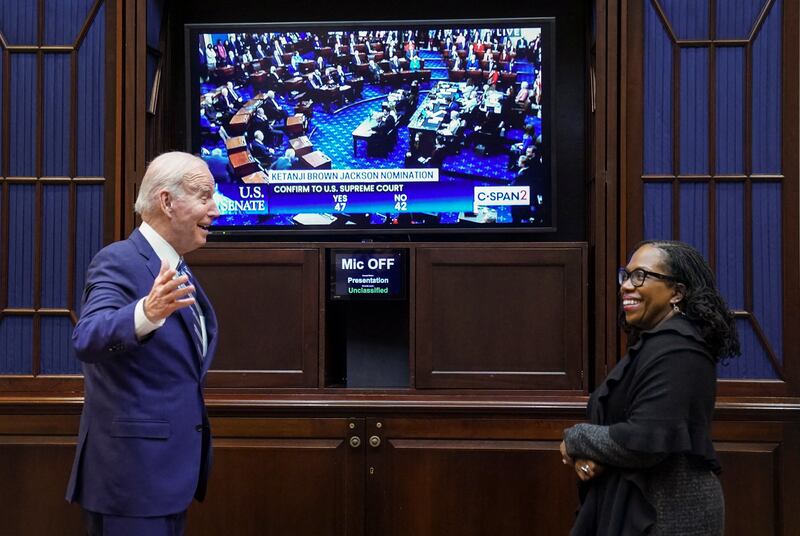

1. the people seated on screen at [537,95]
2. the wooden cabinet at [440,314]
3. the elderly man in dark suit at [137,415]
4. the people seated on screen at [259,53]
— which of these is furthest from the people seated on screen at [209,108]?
the elderly man in dark suit at [137,415]

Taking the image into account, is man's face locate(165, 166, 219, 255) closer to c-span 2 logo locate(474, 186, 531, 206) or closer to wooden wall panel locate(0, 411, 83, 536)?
wooden wall panel locate(0, 411, 83, 536)

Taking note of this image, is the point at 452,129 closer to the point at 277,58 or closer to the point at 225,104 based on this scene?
the point at 277,58

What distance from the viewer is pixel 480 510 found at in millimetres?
3236

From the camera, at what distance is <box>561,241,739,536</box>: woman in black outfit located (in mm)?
1929

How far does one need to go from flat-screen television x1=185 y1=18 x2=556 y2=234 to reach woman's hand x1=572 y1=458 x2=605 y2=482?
1614 mm

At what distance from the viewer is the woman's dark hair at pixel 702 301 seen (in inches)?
79.6

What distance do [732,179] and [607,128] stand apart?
0.50 m

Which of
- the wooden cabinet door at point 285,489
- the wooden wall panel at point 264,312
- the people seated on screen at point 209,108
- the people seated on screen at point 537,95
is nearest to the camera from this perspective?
the wooden cabinet door at point 285,489

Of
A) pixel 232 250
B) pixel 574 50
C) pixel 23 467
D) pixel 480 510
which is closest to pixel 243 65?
pixel 232 250

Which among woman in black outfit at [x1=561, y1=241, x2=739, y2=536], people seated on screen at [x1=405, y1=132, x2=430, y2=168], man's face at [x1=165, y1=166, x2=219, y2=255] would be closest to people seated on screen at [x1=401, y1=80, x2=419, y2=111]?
people seated on screen at [x1=405, y1=132, x2=430, y2=168]

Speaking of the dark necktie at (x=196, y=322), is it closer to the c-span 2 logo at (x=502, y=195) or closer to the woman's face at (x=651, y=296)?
the woman's face at (x=651, y=296)

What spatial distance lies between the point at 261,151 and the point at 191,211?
61.5 inches

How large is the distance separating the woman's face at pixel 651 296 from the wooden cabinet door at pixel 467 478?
120 cm

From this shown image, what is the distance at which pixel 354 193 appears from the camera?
361 cm
